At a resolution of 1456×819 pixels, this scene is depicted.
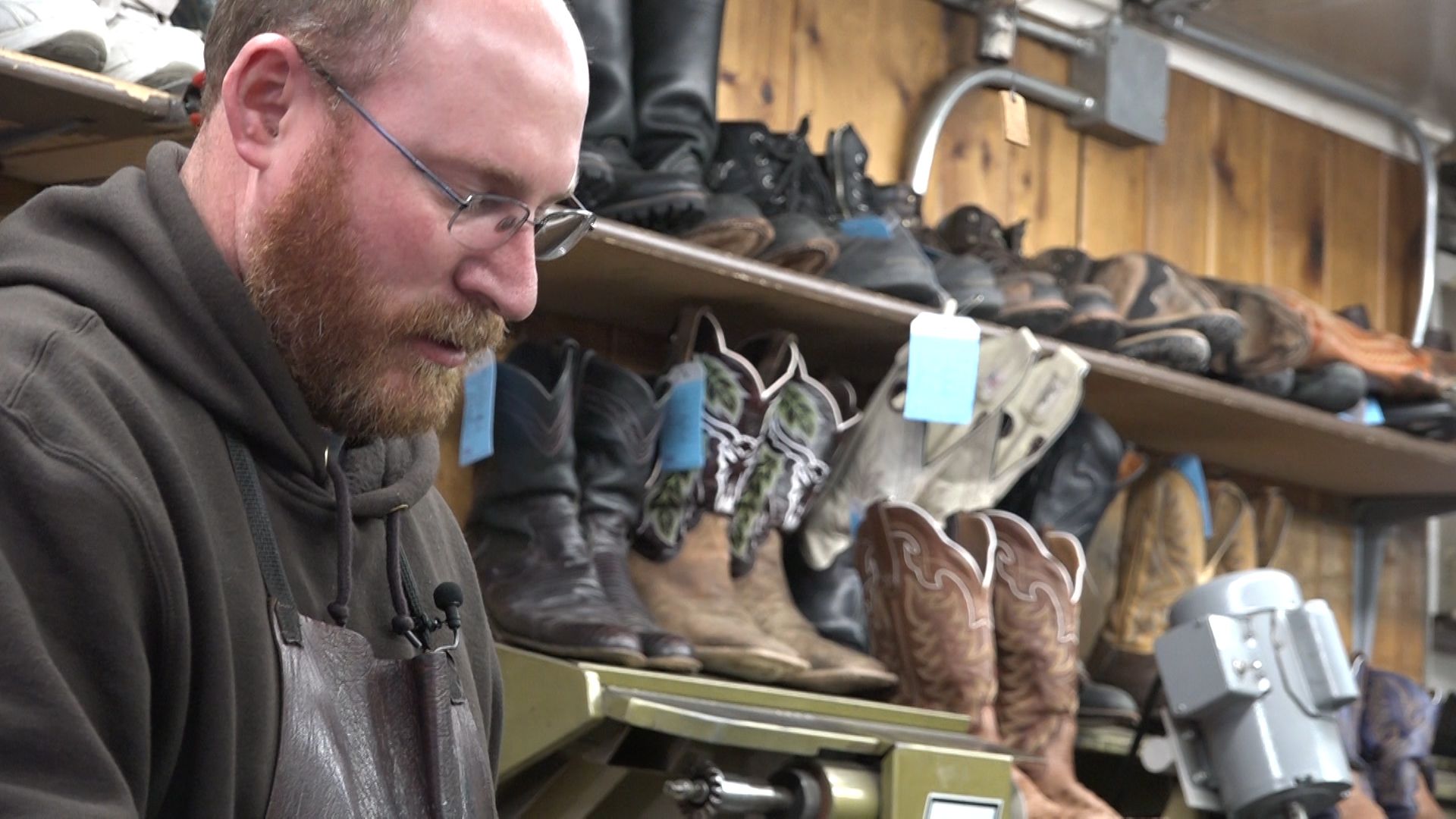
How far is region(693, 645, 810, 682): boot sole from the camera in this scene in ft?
7.22

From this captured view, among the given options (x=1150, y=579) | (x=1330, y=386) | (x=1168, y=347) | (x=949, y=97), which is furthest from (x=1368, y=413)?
(x=949, y=97)

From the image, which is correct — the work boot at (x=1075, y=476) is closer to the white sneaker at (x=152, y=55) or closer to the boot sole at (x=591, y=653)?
the boot sole at (x=591, y=653)

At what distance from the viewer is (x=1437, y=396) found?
3.25m

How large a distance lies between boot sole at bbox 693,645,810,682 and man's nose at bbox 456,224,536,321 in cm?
103

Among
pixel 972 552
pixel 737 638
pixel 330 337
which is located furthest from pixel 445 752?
pixel 972 552

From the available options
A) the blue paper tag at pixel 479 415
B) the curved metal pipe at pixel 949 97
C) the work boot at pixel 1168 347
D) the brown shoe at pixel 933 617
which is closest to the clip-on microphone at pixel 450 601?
the blue paper tag at pixel 479 415

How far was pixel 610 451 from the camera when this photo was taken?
7.43 feet

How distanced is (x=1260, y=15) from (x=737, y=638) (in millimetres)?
1931

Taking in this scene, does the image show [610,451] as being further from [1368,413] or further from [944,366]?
[1368,413]

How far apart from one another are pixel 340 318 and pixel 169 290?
4.8 inches

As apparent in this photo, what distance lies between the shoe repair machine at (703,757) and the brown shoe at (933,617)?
247 millimetres

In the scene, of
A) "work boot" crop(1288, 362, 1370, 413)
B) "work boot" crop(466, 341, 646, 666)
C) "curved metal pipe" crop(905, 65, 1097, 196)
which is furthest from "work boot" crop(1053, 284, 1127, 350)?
"work boot" crop(466, 341, 646, 666)

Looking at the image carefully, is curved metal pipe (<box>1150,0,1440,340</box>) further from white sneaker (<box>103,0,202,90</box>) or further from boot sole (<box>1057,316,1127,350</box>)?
white sneaker (<box>103,0,202,90</box>)

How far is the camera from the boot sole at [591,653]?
81.0 inches
